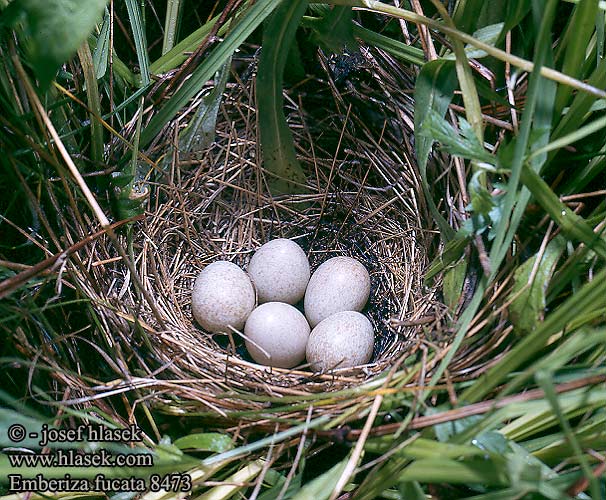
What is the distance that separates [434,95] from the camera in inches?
47.3

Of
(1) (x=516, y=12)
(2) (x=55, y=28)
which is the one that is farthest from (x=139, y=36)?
(1) (x=516, y=12)

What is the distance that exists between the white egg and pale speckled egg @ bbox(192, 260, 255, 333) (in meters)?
0.05

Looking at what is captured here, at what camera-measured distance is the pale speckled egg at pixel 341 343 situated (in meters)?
1.30

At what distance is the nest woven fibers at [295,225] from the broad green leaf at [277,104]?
A: 0.04m

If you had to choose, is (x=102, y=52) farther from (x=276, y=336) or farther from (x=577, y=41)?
(x=577, y=41)

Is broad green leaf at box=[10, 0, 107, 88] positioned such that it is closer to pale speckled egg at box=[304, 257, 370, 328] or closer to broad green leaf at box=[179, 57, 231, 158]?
broad green leaf at box=[179, 57, 231, 158]

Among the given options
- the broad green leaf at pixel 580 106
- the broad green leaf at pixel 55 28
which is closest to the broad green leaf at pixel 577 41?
the broad green leaf at pixel 580 106

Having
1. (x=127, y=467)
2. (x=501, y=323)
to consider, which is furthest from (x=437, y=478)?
(x=127, y=467)

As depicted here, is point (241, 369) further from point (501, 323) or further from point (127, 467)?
point (501, 323)

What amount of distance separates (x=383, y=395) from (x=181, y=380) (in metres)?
0.39

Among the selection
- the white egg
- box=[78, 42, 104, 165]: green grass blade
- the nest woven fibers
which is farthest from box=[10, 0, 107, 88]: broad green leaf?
the white egg

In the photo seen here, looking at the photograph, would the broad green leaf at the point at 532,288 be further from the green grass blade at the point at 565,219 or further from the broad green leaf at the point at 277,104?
the broad green leaf at the point at 277,104

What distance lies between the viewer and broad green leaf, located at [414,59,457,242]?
1189 mm

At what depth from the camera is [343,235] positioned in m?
1.61
